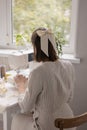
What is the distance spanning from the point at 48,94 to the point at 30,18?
1.42 meters

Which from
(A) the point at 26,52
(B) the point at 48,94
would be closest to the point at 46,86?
(B) the point at 48,94

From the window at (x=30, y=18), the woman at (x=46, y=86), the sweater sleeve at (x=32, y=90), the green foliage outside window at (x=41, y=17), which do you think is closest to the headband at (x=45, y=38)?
the woman at (x=46, y=86)

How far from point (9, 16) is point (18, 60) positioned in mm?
896

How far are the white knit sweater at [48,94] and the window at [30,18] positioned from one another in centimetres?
105

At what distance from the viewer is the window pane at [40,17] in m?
2.64

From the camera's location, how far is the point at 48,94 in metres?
1.57

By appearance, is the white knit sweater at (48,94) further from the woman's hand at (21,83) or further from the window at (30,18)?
the window at (30,18)

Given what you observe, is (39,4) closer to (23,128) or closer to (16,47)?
(16,47)

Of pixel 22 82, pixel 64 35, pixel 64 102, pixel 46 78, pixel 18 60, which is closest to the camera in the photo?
pixel 46 78

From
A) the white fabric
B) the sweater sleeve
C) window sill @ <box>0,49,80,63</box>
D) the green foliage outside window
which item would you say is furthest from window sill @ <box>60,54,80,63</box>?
the sweater sleeve

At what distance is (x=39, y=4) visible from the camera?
2709mm

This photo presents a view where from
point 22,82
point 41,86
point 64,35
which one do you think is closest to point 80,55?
point 64,35

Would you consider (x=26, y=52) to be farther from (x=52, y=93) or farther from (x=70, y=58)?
(x=52, y=93)

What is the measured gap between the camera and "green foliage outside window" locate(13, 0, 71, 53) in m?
2.64
